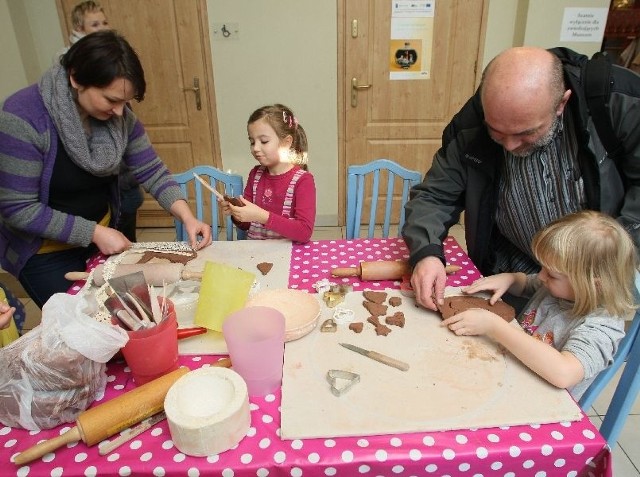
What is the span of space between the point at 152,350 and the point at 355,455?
486mm

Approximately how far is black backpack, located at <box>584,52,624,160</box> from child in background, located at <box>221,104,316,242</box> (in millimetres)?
1020

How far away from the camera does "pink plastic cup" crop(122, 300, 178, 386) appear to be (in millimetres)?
994

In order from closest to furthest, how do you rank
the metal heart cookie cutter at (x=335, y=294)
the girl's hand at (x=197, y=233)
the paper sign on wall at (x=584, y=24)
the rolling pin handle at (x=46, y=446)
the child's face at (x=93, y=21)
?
1. the rolling pin handle at (x=46, y=446)
2. the metal heart cookie cutter at (x=335, y=294)
3. the girl's hand at (x=197, y=233)
4. the child's face at (x=93, y=21)
5. the paper sign on wall at (x=584, y=24)

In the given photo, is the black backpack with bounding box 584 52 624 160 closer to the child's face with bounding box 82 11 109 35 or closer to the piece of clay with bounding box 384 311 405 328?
the piece of clay with bounding box 384 311 405 328

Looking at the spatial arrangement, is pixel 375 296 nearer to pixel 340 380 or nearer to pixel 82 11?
pixel 340 380

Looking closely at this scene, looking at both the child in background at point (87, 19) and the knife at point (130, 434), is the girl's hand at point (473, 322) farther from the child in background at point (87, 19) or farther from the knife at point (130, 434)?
the child in background at point (87, 19)

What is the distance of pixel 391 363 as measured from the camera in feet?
3.51

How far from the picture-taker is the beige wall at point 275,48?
3395mm

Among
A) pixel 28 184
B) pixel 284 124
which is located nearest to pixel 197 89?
pixel 284 124

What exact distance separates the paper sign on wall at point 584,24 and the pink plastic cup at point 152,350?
11.9 feet

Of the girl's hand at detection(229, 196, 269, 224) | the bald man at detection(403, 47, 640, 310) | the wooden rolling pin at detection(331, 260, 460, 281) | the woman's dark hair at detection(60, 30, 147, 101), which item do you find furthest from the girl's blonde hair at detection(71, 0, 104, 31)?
the wooden rolling pin at detection(331, 260, 460, 281)

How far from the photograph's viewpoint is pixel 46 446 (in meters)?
0.86

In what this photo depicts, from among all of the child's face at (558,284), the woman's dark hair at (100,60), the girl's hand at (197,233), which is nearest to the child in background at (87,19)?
the woman's dark hair at (100,60)

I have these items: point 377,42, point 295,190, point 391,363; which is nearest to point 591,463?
point 391,363
